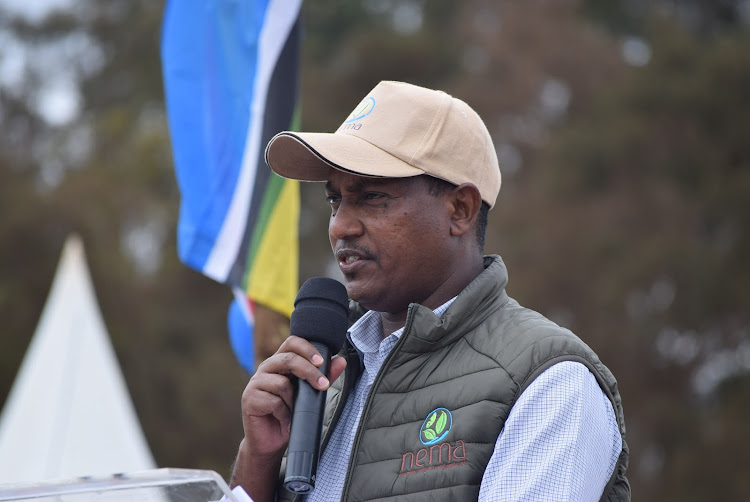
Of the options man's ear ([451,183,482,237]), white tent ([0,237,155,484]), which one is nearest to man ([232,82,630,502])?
man's ear ([451,183,482,237])

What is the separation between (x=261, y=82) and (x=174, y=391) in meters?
14.5

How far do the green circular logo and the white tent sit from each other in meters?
5.30

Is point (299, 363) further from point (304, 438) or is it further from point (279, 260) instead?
point (279, 260)

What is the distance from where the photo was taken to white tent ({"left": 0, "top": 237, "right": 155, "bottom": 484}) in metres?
7.01

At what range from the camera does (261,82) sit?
14.0 feet

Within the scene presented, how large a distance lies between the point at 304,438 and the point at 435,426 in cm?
24

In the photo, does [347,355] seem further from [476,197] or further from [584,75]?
[584,75]

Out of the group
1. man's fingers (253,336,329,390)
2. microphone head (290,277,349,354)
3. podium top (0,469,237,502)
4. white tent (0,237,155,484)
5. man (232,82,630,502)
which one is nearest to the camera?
podium top (0,469,237,502)

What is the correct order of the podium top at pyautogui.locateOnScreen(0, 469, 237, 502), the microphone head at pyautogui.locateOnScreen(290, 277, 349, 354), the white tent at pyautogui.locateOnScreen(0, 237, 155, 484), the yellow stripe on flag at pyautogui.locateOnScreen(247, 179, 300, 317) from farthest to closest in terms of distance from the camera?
the white tent at pyautogui.locateOnScreen(0, 237, 155, 484) → the yellow stripe on flag at pyautogui.locateOnScreen(247, 179, 300, 317) → the microphone head at pyautogui.locateOnScreen(290, 277, 349, 354) → the podium top at pyautogui.locateOnScreen(0, 469, 237, 502)

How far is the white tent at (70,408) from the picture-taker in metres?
7.01

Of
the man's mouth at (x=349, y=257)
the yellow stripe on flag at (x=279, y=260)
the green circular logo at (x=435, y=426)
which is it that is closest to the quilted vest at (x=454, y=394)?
the green circular logo at (x=435, y=426)

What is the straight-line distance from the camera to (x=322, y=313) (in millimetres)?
2148

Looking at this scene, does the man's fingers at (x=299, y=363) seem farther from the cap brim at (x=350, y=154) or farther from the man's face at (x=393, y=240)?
the cap brim at (x=350, y=154)

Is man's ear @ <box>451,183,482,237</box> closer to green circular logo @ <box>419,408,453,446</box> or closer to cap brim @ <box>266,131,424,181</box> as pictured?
cap brim @ <box>266,131,424,181</box>
